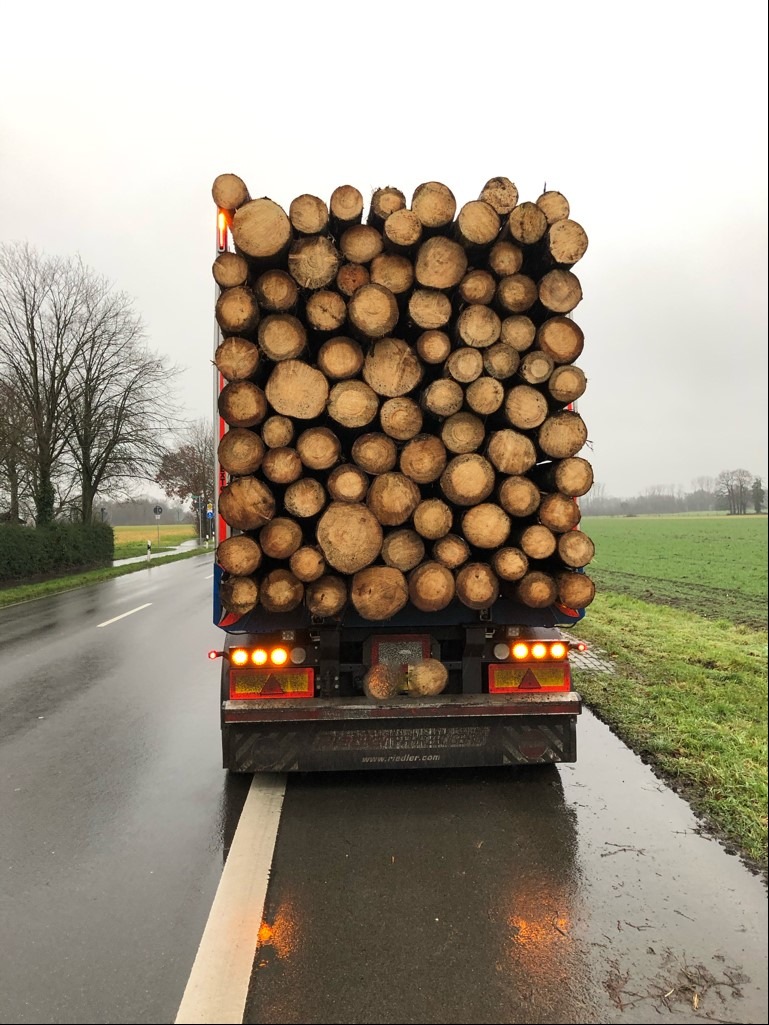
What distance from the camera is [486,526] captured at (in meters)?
3.61

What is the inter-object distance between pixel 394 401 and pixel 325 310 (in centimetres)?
66

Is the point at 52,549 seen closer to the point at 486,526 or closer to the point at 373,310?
the point at 373,310

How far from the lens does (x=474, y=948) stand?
2463mm

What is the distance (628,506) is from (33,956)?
120554 mm

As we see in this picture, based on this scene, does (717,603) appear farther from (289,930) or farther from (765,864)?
→ (289,930)

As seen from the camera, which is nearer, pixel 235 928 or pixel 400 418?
pixel 235 928

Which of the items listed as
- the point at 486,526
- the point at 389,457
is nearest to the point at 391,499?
the point at 389,457

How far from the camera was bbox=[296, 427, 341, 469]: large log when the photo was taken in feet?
11.7

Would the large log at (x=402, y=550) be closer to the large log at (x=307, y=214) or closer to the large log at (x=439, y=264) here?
the large log at (x=439, y=264)

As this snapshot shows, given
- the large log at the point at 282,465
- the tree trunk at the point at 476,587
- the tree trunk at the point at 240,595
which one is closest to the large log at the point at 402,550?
the tree trunk at the point at 476,587

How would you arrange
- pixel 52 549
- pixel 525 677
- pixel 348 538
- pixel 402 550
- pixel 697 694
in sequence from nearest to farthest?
pixel 348 538 < pixel 402 550 < pixel 525 677 < pixel 697 694 < pixel 52 549

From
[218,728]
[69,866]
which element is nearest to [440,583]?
[69,866]

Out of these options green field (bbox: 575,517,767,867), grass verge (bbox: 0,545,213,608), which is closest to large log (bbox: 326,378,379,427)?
green field (bbox: 575,517,767,867)

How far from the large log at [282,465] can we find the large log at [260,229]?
43.3 inches
